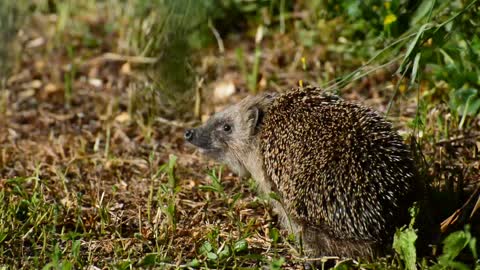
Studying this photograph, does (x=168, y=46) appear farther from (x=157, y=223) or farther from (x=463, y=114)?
(x=463, y=114)

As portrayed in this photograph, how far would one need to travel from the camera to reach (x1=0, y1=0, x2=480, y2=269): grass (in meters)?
4.92

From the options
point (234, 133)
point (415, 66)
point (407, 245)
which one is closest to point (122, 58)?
point (234, 133)

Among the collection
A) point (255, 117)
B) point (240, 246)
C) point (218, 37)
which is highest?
point (218, 37)

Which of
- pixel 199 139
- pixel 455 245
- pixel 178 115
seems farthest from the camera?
pixel 178 115

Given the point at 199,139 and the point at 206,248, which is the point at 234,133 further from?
the point at 206,248

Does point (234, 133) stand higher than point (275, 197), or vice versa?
point (234, 133)

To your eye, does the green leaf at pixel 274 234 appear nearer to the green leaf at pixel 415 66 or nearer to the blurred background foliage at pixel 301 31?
the blurred background foliage at pixel 301 31

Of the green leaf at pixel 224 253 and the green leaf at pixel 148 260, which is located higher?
the green leaf at pixel 224 253

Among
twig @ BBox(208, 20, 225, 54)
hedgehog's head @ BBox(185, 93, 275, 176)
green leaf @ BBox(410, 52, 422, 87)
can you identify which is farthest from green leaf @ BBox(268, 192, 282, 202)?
twig @ BBox(208, 20, 225, 54)

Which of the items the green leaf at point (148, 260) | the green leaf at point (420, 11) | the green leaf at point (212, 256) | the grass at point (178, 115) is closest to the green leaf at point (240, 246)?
the grass at point (178, 115)

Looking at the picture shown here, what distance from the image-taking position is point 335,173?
455cm

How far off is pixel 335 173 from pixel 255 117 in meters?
1.16

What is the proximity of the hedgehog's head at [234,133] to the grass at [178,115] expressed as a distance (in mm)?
217

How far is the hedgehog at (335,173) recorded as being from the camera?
4.51m
